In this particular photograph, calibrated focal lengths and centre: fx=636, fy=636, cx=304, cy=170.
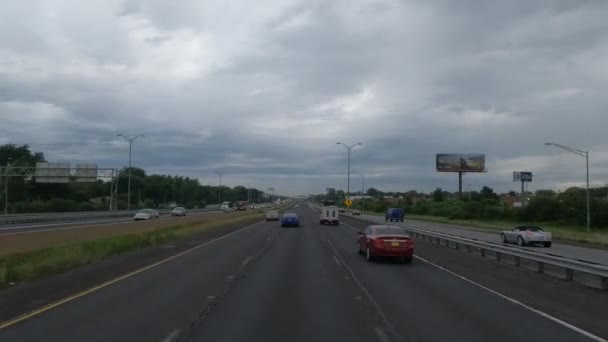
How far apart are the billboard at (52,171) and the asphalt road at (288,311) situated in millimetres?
64613

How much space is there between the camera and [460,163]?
461ft

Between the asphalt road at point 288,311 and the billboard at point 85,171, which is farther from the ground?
the billboard at point 85,171

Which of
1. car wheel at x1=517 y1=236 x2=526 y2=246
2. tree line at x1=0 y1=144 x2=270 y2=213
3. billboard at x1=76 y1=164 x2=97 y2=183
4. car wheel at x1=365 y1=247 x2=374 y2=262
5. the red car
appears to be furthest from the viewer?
tree line at x1=0 y1=144 x2=270 y2=213

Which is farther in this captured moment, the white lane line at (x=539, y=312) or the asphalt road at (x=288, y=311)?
the white lane line at (x=539, y=312)

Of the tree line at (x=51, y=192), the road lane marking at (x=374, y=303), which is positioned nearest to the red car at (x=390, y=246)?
the road lane marking at (x=374, y=303)

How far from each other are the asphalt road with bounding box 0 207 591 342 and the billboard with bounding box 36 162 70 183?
64613mm

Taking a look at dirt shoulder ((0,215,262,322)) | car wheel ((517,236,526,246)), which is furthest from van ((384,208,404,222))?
dirt shoulder ((0,215,262,322))

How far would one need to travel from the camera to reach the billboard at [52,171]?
7850 cm

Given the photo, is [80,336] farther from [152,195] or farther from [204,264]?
[152,195]

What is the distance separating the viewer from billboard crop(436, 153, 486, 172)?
14025 cm

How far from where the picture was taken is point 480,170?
14112 centimetres

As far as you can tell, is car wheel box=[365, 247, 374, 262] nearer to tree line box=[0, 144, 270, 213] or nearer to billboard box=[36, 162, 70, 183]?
billboard box=[36, 162, 70, 183]

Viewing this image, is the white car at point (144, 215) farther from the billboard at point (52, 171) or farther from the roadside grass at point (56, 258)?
the roadside grass at point (56, 258)

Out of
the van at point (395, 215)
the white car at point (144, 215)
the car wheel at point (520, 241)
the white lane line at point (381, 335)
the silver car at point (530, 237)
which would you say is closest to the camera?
the white lane line at point (381, 335)
